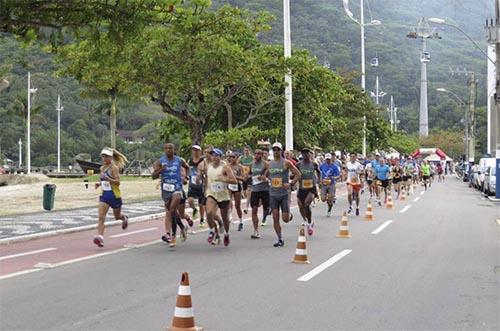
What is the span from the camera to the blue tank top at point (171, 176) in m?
13.7

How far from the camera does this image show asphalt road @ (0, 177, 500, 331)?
299 inches

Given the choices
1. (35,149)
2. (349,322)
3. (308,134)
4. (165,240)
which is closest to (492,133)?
(308,134)

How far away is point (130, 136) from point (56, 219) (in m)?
89.2

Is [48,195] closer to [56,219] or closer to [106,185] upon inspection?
[56,219]

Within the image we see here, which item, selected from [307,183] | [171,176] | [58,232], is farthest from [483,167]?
[171,176]

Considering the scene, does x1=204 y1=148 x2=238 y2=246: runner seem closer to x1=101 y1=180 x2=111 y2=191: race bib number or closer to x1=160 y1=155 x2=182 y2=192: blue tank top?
x1=160 y1=155 x2=182 y2=192: blue tank top

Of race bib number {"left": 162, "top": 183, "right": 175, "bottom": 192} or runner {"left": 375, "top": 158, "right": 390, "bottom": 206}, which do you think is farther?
runner {"left": 375, "top": 158, "right": 390, "bottom": 206}

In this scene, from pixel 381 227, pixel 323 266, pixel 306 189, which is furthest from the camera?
pixel 381 227

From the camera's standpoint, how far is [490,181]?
36719 millimetres

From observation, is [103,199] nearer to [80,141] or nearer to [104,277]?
[104,277]

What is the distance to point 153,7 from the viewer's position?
40.2 ft

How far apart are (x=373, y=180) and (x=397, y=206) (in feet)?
5.14

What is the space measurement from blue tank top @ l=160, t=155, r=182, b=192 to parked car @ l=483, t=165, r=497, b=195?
25.0 m

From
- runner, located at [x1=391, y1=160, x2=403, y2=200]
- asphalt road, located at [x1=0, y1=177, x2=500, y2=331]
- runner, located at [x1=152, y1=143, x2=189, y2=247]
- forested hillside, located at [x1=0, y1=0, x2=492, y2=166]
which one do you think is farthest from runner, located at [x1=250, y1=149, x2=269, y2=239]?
forested hillside, located at [x1=0, y1=0, x2=492, y2=166]
